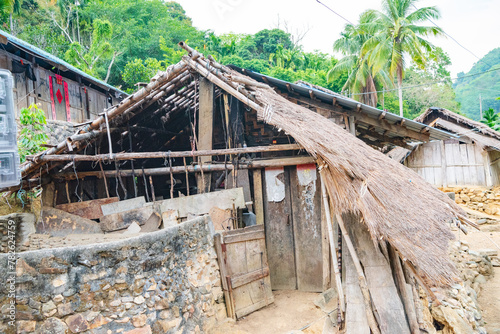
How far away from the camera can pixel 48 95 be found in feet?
36.0

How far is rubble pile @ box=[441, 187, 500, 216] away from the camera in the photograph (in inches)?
466

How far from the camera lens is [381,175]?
4469 mm

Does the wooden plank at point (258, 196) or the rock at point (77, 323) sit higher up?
the wooden plank at point (258, 196)

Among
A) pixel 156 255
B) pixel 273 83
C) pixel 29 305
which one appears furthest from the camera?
pixel 273 83

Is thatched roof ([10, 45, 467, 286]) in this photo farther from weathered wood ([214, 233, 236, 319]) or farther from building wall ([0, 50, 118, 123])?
building wall ([0, 50, 118, 123])

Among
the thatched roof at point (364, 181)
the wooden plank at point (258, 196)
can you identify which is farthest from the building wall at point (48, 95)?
the wooden plank at point (258, 196)

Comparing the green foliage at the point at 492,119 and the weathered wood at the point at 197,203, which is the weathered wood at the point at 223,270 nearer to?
the weathered wood at the point at 197,203

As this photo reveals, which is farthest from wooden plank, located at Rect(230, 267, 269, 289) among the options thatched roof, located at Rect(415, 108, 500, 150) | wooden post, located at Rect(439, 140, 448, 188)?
wooden post, located at Rect(439, 140, 448, 188)

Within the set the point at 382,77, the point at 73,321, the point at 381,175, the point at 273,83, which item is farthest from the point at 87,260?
the point at 382,77

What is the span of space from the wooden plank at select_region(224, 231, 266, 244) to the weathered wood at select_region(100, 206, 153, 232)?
153cm

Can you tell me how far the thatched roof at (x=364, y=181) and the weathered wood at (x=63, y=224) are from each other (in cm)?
79

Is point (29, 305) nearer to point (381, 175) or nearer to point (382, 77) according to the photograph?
point (381, 175)

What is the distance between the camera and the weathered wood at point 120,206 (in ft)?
18.5

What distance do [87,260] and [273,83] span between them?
4952 millimetres
